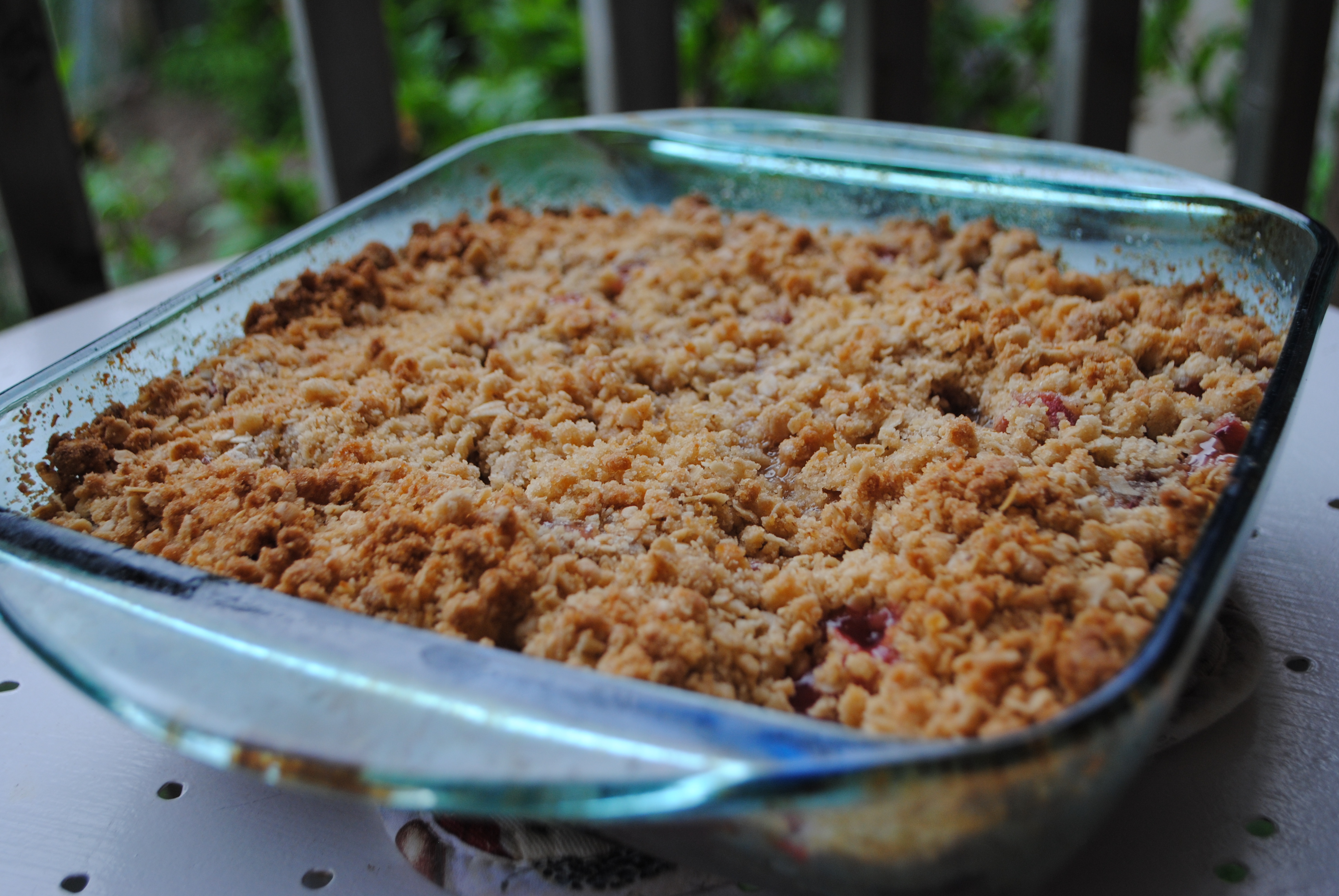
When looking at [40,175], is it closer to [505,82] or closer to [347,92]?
[347,92]

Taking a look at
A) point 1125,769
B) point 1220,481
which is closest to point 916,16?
point 1220,481

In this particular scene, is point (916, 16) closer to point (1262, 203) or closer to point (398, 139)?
point (398, 139)

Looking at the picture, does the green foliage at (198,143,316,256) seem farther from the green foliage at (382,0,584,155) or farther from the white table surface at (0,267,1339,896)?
the white table surface at (0,267,1339,896)

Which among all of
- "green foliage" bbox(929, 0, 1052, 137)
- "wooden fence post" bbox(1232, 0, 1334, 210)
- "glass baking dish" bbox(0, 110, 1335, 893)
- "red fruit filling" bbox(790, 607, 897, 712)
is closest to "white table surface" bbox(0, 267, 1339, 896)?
"glass baking dish" bbox(0, 110, 1335, 893)

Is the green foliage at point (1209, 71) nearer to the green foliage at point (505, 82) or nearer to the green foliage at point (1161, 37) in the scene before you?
the green foliage at point (1161, 37)

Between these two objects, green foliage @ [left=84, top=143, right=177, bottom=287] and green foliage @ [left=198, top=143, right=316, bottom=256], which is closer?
green foliage @ [left=84, top=143, right=177, bottom=287]
